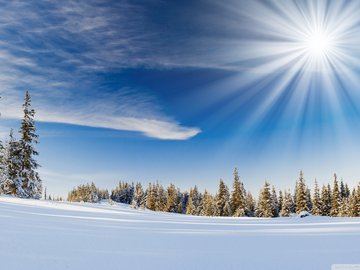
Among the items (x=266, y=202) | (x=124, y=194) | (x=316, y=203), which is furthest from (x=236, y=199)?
(x=124, y=194)

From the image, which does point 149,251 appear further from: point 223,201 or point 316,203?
point 316,203

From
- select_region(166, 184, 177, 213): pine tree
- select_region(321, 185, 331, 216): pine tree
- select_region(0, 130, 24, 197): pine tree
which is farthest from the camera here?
select_region(166, 184, 177, 213): pine tree

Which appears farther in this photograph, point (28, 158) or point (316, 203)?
point (316, 203)

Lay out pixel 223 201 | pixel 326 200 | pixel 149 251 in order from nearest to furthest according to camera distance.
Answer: pixel 149 251 → pixel 223 201 → pixel 326 200

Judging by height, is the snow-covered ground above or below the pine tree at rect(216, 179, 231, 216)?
below

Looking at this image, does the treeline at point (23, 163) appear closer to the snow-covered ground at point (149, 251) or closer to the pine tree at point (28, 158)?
the pine tree at point (28, 158)

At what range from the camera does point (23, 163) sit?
42.1 metres

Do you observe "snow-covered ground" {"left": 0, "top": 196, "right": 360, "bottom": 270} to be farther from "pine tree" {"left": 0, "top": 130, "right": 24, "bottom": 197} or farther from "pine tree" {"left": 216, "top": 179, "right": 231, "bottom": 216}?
"pine tree" {"left": 216, "top": 179, "right": 231, "bottom": 216}

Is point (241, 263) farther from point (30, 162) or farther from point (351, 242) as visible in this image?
point (30, 162)

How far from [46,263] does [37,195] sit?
40.3 metres

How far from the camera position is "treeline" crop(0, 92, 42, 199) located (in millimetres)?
41094

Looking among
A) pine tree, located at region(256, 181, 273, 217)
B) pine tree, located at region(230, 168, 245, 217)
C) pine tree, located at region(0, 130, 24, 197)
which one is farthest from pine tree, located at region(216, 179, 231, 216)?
pine tree, located at region(0, 130, 24, 197)

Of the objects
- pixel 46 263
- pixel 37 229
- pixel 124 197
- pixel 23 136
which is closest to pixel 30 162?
pixel 23 136

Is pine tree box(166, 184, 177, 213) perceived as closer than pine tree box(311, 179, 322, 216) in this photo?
No
